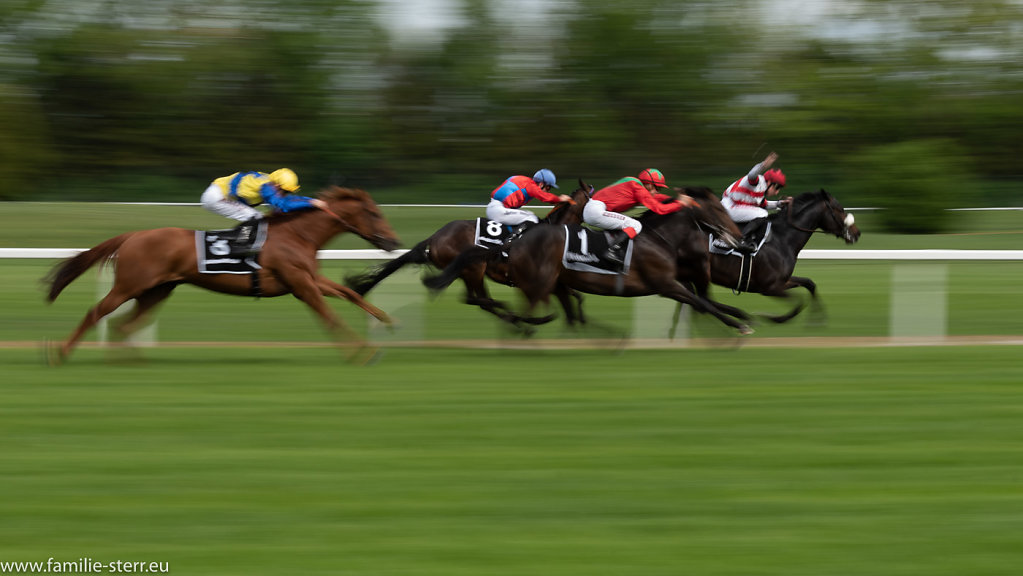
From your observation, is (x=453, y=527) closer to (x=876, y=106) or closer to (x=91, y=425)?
(x=91, y=425)

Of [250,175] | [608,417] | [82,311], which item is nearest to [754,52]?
[82,311]

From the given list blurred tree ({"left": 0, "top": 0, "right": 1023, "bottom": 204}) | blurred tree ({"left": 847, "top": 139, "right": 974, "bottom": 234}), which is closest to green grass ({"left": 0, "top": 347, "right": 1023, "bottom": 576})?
blurred tree ({"left": 847, "top": 139, "right": 974, "bottom": 234})

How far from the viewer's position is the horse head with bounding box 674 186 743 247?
348 inches

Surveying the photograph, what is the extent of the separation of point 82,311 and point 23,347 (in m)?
2.87

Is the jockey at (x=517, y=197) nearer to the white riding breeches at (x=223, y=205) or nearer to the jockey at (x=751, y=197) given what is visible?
the jockey at (x=751, y=197)

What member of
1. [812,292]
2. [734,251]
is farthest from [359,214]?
[812,292]

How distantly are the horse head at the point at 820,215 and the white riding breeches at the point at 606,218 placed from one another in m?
1.80

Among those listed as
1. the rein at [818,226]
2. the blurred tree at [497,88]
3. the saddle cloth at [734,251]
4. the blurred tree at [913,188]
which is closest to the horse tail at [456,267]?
the saddle cloth at [734,251]

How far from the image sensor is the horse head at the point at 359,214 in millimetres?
8062

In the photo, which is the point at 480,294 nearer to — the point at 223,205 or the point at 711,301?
the point at 711,301

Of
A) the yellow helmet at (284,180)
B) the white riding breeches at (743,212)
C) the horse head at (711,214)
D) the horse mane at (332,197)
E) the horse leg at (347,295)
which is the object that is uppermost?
the yellow helmet at (284,180)

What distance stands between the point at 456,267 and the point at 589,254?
0.91 meters

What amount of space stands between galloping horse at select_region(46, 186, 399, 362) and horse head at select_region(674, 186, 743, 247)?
7.26 ft

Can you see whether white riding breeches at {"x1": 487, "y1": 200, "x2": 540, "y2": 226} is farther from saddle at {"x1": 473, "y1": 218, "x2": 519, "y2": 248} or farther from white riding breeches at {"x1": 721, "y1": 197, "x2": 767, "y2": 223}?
white riding breeches at {"x1": 721, "y1": 197, "x2": 767, "y2": 223}
